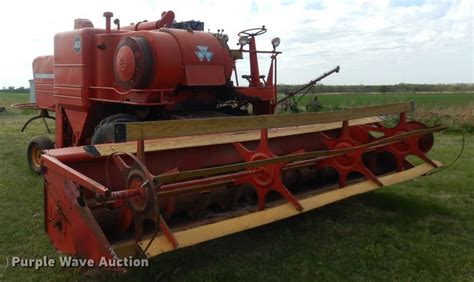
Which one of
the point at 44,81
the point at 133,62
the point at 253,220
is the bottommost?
the point at 253,220

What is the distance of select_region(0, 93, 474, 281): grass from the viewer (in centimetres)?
338

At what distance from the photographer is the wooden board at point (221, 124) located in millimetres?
2744

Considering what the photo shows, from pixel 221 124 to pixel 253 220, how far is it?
0.79 metres

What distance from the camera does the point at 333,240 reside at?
4066 mm

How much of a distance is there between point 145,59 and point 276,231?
6.94 ft

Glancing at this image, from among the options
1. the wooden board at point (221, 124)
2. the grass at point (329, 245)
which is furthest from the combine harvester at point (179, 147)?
the grass at point (329, 245)

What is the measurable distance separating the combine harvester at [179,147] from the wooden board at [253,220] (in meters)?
0.01

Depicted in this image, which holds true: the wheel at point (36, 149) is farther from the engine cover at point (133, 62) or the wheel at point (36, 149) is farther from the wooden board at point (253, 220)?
the wooden board at point (253, 220)

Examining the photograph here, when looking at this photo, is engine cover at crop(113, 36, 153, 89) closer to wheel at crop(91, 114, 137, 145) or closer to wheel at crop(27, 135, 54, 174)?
wheel at crop(91, 114, 137, 145)

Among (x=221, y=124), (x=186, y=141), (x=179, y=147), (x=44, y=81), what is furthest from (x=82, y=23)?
(x=221, y=124)

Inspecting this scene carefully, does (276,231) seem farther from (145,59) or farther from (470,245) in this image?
(145,59)

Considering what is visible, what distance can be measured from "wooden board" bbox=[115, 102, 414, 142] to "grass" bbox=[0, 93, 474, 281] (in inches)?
41.4

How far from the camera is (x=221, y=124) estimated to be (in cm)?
321

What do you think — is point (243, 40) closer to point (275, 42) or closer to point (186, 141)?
point (275, 42)
